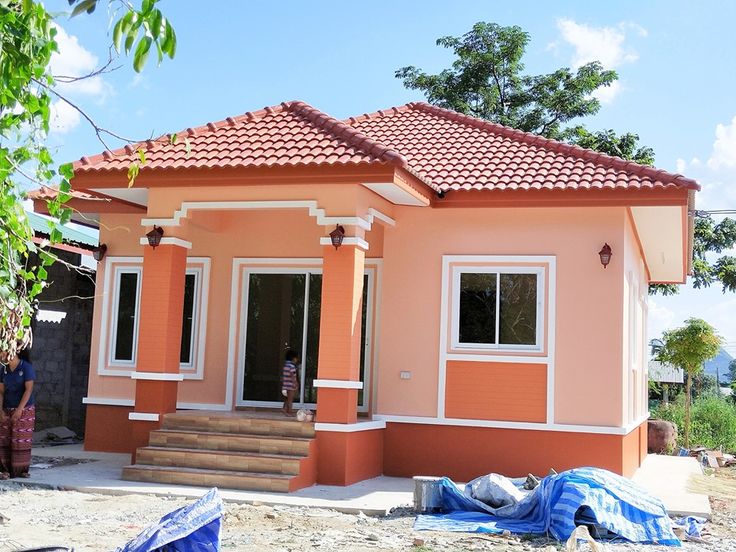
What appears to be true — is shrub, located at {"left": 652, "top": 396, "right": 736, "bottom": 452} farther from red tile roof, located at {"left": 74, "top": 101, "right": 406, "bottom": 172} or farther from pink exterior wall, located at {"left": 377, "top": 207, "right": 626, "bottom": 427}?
red tile roof, located at {"left": 74, "top": 101, "right": 406, "bottom": 172}

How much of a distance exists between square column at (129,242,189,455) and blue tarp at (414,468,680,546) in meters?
4.44

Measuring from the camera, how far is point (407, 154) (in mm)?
13820

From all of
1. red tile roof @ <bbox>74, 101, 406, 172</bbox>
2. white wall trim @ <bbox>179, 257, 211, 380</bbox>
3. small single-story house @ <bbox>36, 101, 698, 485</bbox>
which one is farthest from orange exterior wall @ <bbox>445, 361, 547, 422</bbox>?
white wall trim @ <bbox>179, 257, 211, 380</bbox>

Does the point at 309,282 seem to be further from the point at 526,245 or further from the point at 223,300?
the point at 526,245

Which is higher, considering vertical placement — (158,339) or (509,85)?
(509,85)

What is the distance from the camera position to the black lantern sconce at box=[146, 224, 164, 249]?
11992 millimetres

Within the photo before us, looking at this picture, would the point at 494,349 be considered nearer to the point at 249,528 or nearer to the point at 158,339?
the point at 158,339

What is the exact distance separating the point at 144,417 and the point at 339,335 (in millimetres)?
2964

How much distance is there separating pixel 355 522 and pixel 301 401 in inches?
203

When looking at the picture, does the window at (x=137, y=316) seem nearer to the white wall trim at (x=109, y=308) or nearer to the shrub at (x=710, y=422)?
the white wall trim at (x=109, y=308)

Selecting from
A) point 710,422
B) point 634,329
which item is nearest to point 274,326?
point 634,329

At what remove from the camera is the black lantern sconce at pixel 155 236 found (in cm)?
1199

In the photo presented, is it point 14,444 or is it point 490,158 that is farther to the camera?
point 490,158

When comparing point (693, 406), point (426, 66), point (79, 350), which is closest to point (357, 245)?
point (79, 350)
